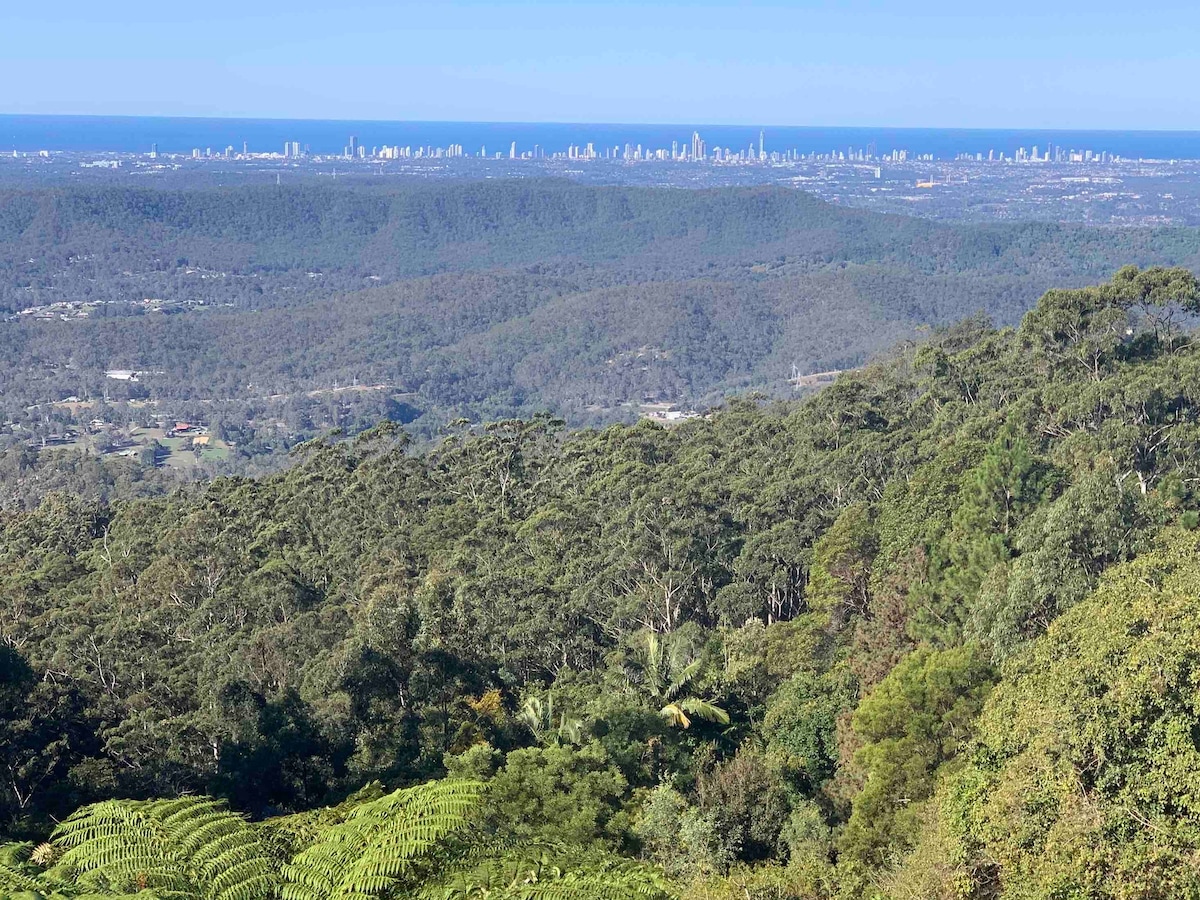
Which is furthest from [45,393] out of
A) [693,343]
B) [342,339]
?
[693,343]

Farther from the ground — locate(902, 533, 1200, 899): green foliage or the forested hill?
locate(902, 533, 1200, 899): green foliage

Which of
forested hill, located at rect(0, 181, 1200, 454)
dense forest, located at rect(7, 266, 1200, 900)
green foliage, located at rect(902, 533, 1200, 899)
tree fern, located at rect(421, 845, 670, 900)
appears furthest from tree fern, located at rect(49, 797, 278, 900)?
forested hill, located at rect(0, 181, 1200, 454)

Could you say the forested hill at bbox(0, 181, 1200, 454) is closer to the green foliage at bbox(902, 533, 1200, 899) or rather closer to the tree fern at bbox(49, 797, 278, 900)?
the green foliage at bbox(902, 533, 1200, 899)

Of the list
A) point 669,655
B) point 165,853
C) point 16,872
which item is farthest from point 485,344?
point 16,872

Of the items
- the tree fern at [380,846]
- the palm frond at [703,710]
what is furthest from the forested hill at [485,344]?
the tree fern at [380,846]

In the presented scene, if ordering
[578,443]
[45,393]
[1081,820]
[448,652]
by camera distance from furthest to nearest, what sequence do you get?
[45,393] < [578,443] < [448,652] < [1081,820]

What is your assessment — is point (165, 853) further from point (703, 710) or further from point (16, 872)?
point (703, 710)

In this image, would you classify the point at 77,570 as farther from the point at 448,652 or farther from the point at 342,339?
the point at 342,339

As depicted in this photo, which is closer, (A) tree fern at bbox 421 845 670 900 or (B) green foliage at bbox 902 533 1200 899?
(A) tree fern at bbox 421 845 670 900
